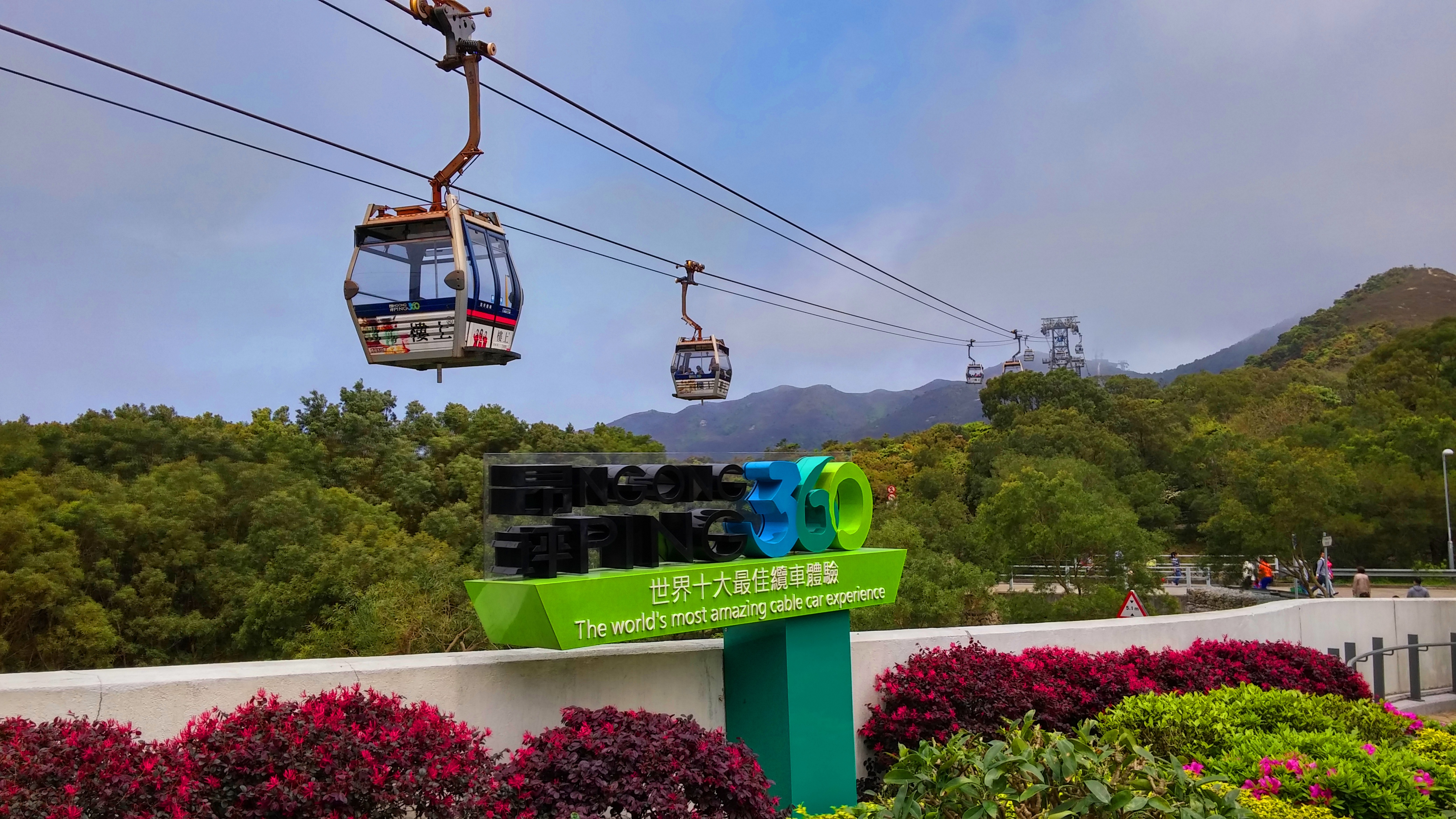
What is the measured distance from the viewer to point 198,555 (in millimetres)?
A: 23562

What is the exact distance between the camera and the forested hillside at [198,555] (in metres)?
20.2

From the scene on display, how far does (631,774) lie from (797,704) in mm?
2067

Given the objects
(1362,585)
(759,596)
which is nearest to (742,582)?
(759,596)

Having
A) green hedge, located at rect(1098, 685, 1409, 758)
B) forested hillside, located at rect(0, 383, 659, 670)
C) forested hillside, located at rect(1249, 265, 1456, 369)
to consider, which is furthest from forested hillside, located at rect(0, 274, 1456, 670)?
forested hillside, located at rect(1249, 265, 1456, 369)

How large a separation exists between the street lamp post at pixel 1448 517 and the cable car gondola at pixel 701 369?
26.8m

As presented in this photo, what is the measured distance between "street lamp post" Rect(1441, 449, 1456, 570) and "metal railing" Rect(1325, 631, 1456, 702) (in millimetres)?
22806

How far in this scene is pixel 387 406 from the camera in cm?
3988

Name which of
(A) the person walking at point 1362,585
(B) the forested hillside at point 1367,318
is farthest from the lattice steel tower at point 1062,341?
(A) the person walking at point 1362,585

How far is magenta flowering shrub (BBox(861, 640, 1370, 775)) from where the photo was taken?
7.55m

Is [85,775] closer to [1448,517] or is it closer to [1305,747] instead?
[1305,747]

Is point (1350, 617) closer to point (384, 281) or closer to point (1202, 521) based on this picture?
point (384, 281)

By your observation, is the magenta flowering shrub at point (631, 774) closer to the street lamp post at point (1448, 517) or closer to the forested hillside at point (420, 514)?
the forested hillside at point (420, 514)

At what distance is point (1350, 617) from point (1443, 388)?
39667 millimetres

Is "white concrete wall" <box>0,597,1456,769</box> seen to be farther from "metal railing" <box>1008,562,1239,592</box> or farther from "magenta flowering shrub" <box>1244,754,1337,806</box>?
"metal railing" <box>1008,562,1239,592</box>
